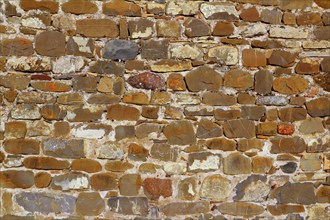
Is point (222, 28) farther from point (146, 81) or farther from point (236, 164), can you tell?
point (236, 164)

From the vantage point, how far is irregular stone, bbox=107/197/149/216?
3.25 meters

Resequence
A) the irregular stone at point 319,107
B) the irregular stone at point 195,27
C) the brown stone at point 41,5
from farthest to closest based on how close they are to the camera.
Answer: the irregular stone at point 319,107, the irregular stone at point 195,27, the brown stone at point 41,5

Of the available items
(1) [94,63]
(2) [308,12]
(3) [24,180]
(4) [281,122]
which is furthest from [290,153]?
(3) [24,180]

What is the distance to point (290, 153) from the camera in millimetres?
3359

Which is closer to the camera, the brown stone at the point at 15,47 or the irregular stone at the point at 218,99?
the brown stone at the point at 15,47

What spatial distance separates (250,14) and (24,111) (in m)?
1.82

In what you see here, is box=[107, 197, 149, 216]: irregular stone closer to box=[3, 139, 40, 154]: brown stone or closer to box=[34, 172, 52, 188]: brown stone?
box=[34, 172, 52, 188]: brown stone

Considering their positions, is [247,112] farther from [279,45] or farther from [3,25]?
[3,25]

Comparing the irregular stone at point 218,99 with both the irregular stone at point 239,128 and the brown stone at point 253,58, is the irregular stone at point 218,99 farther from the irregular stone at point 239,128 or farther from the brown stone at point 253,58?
the brown stone at point 253,58

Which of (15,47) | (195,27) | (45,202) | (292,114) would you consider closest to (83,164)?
(45,202)

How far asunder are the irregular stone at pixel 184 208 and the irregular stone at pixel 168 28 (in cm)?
126

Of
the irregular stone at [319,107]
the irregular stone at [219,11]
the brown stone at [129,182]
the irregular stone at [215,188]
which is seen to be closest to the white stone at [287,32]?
the irregular stone at [219,11]

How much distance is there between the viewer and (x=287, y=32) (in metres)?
3.34

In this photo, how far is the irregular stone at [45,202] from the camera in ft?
10.5
